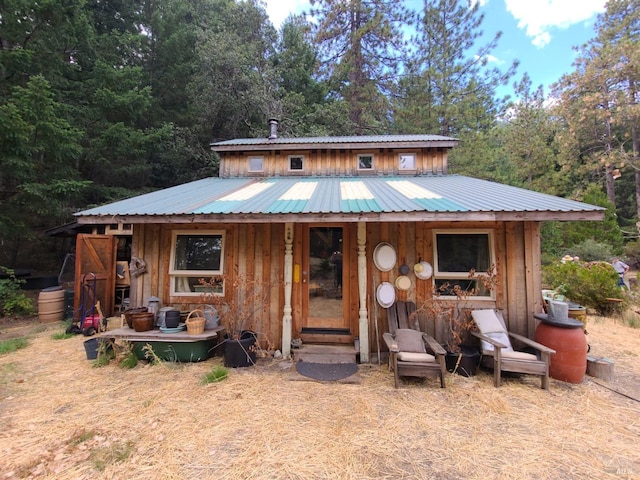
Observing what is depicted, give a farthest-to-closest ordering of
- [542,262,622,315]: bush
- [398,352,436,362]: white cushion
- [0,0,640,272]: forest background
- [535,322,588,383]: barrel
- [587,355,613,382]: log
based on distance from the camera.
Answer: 1. [0,0,640,272]: forest background
2. [542,262,622,315]: bush
3. [587,355,613,382]: log
4. [535,322,588,383]: barrel
5. [398,352,436,362]: white cushion

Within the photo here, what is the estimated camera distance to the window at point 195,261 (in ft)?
17.1

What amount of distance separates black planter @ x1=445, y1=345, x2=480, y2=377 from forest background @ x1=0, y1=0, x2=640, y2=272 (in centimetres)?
1049

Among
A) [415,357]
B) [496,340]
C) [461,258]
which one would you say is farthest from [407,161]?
[415,357]

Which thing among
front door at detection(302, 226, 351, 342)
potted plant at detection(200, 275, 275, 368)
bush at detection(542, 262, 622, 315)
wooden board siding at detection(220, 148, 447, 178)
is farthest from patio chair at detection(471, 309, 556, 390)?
bush at detection(542, 262, 622, 315)

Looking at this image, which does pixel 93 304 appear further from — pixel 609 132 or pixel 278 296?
pixel 609 132

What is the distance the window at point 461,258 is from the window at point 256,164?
5131mm

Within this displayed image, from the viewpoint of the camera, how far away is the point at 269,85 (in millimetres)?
13633

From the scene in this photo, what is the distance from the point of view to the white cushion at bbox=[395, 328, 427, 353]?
4070mm

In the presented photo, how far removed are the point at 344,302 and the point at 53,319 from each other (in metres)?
7.97

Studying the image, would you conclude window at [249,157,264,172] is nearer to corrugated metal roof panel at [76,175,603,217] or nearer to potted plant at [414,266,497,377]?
corrugated metal roof panel at [76,175,603,217]

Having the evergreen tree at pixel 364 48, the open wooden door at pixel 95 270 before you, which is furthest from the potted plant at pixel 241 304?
the evergreen tree at pixel 364 48

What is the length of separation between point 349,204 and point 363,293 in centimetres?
150

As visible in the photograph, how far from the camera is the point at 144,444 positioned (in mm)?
2707

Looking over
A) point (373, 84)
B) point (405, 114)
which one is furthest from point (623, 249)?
point (373, 84)
